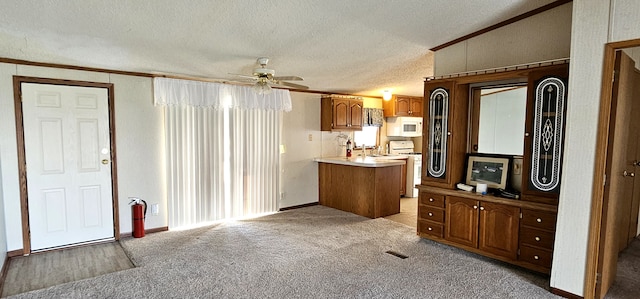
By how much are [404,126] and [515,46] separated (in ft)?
11.5

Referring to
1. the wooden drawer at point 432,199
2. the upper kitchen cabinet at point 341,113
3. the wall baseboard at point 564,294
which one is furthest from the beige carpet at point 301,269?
the upper kitchen cabinet at point 341,113

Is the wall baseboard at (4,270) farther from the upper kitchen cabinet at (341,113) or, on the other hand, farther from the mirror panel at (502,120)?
the mirror panel at (502,120)

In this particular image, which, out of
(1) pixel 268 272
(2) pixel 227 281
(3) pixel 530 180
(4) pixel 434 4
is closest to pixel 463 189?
(3) pixel 530 180

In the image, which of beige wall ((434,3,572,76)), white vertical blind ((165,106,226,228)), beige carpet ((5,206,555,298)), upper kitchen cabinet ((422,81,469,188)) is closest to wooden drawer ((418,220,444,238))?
beige carpet ((5,206,555,298))

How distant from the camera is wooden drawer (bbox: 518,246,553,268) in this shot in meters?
3.01

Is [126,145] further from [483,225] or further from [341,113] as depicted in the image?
[483,225]

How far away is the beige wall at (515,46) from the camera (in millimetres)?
3158

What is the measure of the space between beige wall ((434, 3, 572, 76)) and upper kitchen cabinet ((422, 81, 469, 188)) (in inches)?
14.8

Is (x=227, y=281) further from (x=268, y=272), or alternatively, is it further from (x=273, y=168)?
(x=273, y=168)

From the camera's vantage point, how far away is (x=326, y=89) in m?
5.78

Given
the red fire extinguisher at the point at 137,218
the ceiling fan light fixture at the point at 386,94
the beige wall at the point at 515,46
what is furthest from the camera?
the ceiling fan light fixture at the point at 386,94

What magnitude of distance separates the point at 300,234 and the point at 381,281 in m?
1.57

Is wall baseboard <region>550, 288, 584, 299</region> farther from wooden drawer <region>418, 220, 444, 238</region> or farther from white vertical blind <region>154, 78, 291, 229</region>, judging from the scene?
white vertical blind <region>154, 78, 291, 229</region>

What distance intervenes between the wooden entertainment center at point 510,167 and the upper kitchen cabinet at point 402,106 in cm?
270
